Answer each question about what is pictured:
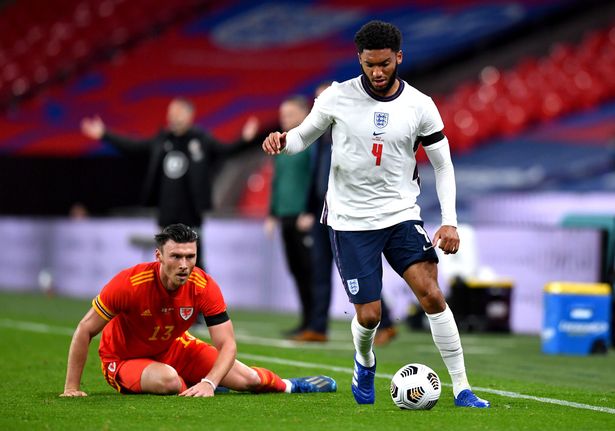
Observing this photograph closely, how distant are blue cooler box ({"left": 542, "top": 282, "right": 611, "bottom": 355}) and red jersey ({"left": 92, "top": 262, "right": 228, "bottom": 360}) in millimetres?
4991

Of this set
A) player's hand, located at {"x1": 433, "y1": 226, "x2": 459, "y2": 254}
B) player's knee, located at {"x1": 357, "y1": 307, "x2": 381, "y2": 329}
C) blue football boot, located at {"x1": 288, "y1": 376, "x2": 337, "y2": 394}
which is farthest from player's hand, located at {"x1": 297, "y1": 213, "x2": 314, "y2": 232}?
player's hand, located at {"x1": 433, "y1": 226, "x2": 459, "y2": 254}

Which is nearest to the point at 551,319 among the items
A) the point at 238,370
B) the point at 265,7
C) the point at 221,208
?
the point at 238,370

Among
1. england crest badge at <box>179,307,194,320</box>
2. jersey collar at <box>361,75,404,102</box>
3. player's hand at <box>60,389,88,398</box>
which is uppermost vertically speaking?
jersey collar at <box>361,75,404,102</box>

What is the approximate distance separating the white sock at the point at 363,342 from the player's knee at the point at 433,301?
0.34 m

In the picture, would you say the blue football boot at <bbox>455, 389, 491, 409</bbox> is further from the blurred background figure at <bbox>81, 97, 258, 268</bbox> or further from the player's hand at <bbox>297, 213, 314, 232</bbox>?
the blurred background figure at <bbox>81, 97, 258, 268</bbox>

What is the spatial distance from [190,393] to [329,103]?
1789 millimetres

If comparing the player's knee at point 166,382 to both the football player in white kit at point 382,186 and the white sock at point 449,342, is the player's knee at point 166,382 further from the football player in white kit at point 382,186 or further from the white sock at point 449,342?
the white sock at point 449,342

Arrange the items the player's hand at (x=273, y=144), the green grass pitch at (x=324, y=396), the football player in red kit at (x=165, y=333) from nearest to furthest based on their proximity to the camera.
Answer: the green grass pitch at (x=324, y=396), the player's hand at (x=273, y=144), the football player in red kit at (x=165, y=333)

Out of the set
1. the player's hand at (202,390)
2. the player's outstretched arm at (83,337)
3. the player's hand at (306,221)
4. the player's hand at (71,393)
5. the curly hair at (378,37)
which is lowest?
the player's hand at (71,393)

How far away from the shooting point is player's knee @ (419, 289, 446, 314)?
657 centimetres

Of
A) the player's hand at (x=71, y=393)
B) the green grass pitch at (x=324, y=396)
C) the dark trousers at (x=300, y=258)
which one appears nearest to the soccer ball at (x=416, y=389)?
the green grass pitch at (x=324, y=396)

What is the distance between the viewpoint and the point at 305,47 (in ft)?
88.6

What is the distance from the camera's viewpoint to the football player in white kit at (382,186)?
Answer: 259 inches

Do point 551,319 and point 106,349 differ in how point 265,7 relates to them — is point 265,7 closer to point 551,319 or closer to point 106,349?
point 551,319
